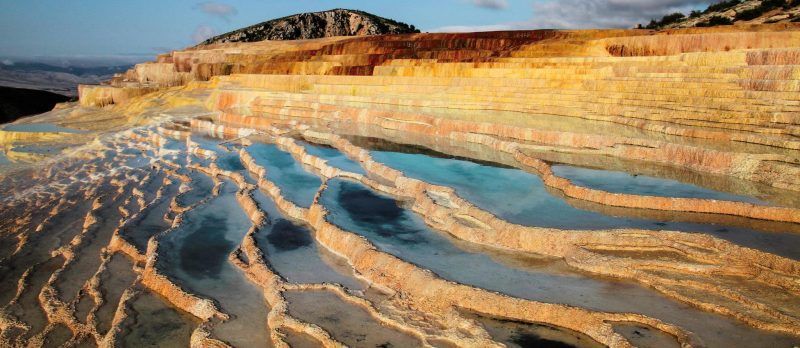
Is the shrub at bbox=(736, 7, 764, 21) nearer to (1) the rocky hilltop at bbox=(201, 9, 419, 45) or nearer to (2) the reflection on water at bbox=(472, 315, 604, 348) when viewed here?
(2) the reflection on water at bbox=(472, 315, 604, 348)

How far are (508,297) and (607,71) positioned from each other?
885cm

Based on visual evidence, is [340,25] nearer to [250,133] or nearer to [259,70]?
[259,70]

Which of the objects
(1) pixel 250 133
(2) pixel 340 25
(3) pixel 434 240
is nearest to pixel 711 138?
(3) pixel 434 240

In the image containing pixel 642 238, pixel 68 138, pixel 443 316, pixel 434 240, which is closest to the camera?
pixel 443 316

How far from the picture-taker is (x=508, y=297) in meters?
4.27

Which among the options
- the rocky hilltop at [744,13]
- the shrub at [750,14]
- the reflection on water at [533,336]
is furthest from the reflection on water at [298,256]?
the shrub at [750,14]

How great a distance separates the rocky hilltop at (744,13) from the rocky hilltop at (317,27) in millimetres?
20495

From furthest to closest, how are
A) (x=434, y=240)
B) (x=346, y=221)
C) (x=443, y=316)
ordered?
(x=346, y=221) < (x=434, y=240) < (x=443, y=316)

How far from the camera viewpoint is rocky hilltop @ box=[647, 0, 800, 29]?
18562 mm

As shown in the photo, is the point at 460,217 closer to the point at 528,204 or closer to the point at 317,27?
the point at 528,204

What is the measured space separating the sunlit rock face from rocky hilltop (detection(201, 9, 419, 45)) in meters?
28.1

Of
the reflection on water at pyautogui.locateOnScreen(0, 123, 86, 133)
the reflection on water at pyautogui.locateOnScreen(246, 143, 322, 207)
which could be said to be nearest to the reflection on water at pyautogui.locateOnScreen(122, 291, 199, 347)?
the reflection on water at pyautogui.locateOnScreen(246, 143, 322, 207)

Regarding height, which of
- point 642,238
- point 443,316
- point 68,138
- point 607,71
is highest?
point 607,71

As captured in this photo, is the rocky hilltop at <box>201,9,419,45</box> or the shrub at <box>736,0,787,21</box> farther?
the rocky hilltop at <box>201,9,419,45</box>
